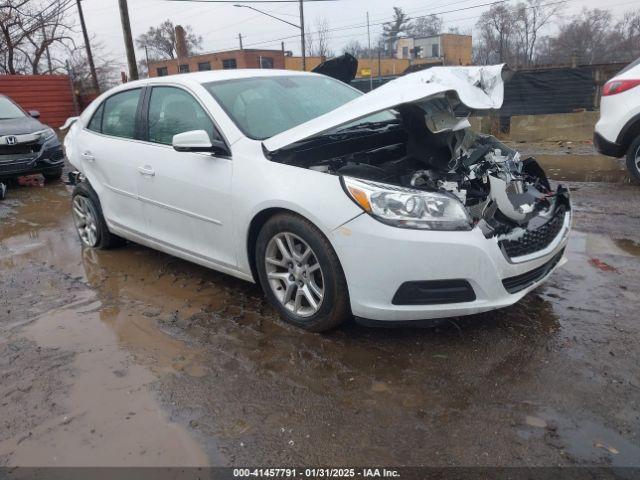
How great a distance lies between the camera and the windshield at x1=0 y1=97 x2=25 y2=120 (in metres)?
9.48

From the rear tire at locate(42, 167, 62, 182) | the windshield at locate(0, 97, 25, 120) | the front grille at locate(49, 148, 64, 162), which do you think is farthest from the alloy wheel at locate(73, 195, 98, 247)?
the windshield at locate(0, 97, 25, 120)

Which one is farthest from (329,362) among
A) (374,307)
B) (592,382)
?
(592,382)

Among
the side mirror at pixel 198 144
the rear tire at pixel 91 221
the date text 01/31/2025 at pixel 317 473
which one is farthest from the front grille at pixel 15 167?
the date text 01/31/2025 at pixel 317 473

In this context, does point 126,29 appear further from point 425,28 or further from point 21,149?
point 425,28

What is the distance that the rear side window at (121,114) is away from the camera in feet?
14.6

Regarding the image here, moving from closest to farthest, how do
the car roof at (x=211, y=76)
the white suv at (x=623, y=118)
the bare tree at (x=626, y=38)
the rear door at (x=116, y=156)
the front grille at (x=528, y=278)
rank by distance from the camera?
the front grille at (x=528, y=278) → the car roof at (x=211, y=76) → the rear door at (x=116, y=156) → the white suv at (x=623, y=118) → the bare tree at (x=626, y=38)

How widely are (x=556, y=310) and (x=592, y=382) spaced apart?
846mm

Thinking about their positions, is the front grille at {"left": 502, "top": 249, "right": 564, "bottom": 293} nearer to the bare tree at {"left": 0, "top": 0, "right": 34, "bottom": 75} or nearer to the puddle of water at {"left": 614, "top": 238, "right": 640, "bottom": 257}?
the puddle of water at {"left": 614, "top": 238, "right": 640, "bottom": 257}

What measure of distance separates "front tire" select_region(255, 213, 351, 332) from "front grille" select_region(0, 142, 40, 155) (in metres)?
7.32

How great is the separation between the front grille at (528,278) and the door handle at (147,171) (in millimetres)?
2711

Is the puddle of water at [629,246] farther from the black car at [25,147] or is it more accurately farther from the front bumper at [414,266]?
the black car at [25,147]

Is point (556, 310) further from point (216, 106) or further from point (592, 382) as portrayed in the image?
point (216, 106)

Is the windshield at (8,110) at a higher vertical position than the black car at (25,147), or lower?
higher

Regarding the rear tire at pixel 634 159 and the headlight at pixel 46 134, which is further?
the headlight at pixel 46 134
